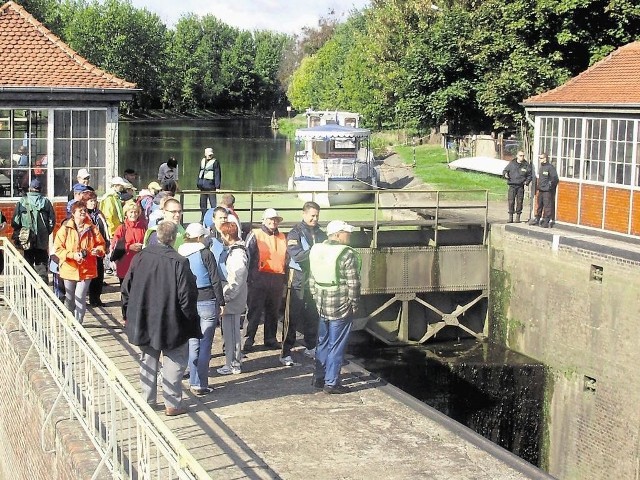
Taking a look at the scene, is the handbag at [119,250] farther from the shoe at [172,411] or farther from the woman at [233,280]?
the shoe at [172,411]

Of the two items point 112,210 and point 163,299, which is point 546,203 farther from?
point 163,299

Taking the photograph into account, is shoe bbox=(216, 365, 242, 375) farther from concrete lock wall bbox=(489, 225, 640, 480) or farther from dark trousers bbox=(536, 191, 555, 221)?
dark trousers bbox=(536, 191, 555, 221)

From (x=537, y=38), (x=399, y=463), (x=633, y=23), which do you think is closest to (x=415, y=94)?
(x=537, y=38)

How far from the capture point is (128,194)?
15.2m

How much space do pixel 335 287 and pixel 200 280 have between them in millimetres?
1320

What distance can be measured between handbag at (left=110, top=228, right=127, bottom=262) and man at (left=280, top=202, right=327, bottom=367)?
6.79ft

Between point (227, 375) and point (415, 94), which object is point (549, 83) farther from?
point (227, 375)

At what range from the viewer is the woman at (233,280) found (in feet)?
34.0

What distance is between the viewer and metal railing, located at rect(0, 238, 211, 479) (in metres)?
5.88

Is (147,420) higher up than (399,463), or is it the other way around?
(147,420)

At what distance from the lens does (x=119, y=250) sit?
1216cm

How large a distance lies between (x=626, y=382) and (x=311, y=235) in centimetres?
771

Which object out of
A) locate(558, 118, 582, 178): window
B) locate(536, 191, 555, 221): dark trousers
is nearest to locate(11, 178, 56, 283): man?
locate(536, 191, 555, 221): dark trousers

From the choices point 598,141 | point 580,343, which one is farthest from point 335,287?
point 598,141
